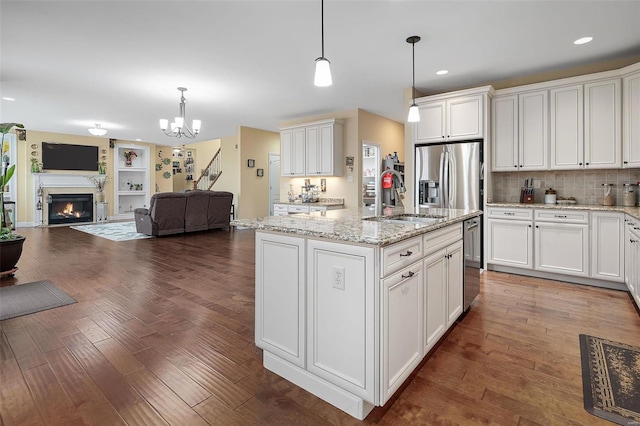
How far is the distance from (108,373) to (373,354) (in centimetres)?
162

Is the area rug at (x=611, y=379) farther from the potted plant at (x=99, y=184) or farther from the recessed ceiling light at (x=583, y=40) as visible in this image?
the potted plant at (x=99, y=184)

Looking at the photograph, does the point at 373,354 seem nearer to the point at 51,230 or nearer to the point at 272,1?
the point at 272,1

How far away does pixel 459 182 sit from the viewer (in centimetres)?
457

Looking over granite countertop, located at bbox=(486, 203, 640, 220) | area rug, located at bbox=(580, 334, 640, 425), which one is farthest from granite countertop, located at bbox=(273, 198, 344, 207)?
area rug, located at bbox=(580, 334, 640, 425)

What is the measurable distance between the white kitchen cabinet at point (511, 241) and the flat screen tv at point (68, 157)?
11314 mm

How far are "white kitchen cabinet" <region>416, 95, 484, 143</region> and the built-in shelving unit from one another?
10249mm

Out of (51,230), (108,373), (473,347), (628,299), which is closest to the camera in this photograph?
(108,373)

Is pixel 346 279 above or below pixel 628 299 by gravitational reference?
above

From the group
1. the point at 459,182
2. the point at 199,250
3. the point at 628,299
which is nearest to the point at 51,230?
the point at 199,250

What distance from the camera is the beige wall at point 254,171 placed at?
838 cm

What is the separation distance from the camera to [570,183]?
4328 millimetres

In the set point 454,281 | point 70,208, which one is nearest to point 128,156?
point 70,208

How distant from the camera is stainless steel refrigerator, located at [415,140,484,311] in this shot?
4.45 meters

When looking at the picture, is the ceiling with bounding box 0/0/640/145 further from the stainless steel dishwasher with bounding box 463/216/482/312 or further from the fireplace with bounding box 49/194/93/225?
the fireplace with bounding box 49/194/93/225
